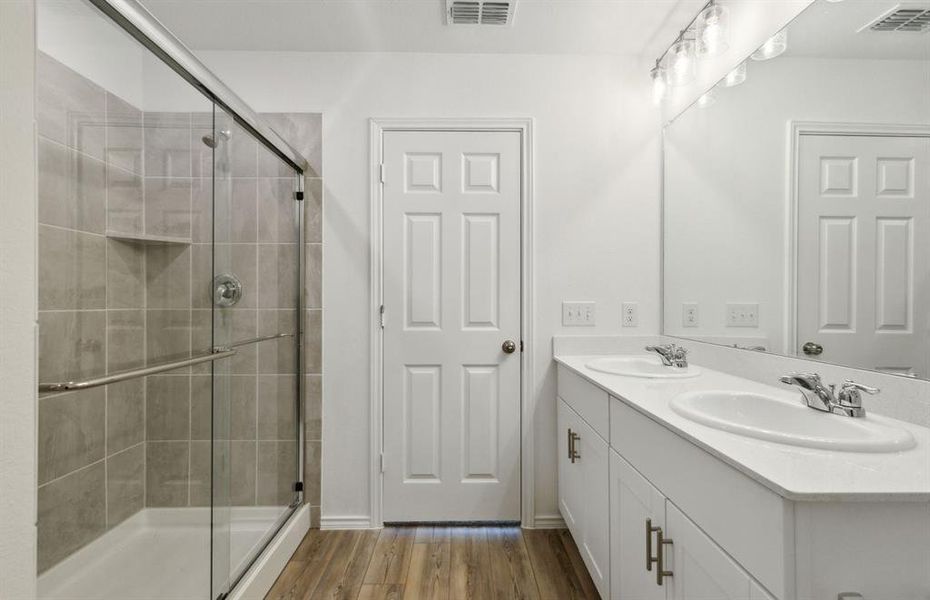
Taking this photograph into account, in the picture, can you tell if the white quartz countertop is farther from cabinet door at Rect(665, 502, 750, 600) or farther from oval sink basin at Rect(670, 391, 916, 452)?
cabinet door at Rect(665, 502, 750, 600)

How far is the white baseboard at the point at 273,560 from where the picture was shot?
151 cm

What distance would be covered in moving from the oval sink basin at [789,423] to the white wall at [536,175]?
93 cm

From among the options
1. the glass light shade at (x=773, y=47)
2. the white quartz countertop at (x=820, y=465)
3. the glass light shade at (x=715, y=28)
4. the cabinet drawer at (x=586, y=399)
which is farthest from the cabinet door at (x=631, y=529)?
the glass light shade at (x=715, y=28)

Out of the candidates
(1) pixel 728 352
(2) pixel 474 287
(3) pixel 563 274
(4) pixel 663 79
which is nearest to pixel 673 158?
(4) pixel 663 79

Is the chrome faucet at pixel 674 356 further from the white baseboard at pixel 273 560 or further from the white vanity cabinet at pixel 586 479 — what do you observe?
the white baseboard at pixel 273 560

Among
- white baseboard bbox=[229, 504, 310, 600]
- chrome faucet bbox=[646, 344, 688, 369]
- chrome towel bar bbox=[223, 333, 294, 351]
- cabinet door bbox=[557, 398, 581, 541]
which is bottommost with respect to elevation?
white baseboard bbox=[229, 504, 310, 600]

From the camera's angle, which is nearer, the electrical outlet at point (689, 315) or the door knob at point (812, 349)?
the door knob at point (812, 349)

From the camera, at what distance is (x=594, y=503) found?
1562mm

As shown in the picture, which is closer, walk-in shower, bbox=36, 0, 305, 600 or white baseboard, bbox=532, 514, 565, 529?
walk-in shower, bbox=36, 0, 305, 600

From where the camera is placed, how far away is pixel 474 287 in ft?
7.00

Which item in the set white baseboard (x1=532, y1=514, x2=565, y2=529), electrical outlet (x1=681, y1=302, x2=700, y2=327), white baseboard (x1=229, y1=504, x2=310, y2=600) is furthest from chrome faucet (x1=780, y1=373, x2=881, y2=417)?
white baseboard (x1=229, y1=504, x2=310, y2=600)

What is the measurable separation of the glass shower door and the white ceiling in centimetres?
65

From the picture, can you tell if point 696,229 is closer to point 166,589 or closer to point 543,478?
point 543,478

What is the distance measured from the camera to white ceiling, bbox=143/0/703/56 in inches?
71.6
